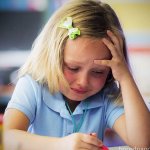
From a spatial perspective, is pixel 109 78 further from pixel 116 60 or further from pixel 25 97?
pixel 25 97

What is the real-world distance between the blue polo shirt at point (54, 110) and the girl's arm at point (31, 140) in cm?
2

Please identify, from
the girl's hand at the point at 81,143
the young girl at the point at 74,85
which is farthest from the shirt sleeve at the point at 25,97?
the girl's hand at the point at 81,143

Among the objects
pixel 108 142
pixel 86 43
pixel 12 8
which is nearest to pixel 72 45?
pixel 86 43

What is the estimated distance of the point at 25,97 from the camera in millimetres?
669

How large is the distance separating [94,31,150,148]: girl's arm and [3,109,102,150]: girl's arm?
4.1 inches

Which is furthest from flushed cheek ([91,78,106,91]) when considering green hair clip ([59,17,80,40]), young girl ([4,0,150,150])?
green hair clip ([59,17,80,40])

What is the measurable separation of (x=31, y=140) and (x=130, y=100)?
0.71 feet

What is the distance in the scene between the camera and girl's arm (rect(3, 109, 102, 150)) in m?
0.60

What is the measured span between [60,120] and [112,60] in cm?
17

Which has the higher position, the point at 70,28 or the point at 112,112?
the point at 70,28

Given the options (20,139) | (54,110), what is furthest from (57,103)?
(20,139)

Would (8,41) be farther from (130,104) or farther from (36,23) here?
(130,104)

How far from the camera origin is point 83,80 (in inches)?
26.0

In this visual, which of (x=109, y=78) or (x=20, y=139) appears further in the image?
(x=109, y=78)
